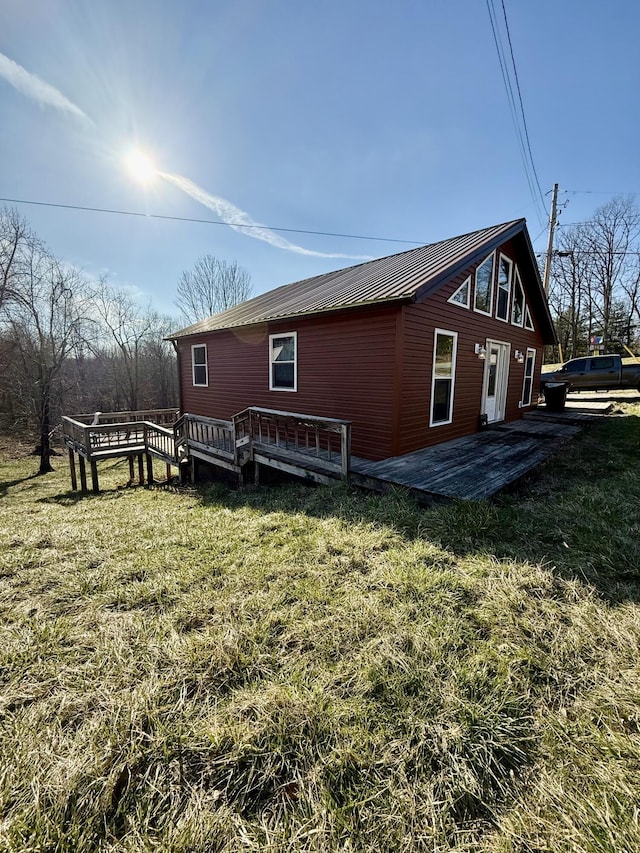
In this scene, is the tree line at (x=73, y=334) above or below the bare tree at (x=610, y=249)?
below

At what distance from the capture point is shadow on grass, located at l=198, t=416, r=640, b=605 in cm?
303

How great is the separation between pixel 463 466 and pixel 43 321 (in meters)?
17.0

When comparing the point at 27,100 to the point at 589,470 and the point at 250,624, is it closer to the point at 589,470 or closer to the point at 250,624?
the point at 250,624

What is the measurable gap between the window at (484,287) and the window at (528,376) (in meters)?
4.22

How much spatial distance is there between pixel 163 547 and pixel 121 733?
2.21 m

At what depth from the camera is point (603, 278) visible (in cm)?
2573

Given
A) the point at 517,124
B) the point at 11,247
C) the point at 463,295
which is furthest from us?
the point at 11,247

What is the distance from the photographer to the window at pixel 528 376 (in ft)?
38.5

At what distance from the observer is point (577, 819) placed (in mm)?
1348

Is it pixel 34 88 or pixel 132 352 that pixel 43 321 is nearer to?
pixel 132 352

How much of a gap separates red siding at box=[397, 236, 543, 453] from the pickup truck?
8236 millimetres

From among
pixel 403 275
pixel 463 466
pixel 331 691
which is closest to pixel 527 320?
pixel 403 275

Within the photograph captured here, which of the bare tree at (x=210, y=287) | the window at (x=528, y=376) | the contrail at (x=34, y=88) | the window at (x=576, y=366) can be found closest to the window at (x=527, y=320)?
the window at (x=528, y=376)

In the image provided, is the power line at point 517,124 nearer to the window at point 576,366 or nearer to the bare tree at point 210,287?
the window at point 576,366
